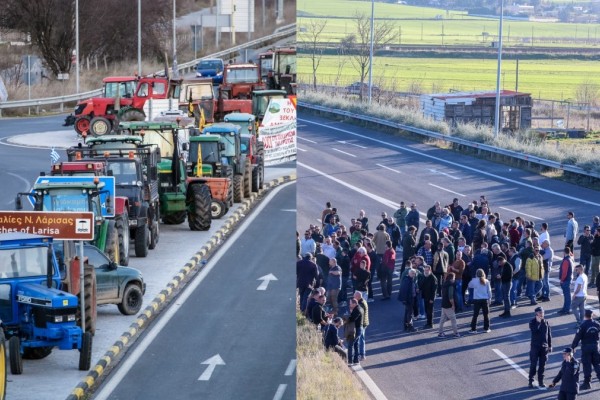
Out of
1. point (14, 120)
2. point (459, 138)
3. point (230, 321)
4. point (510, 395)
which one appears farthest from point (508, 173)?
point (14, 120)

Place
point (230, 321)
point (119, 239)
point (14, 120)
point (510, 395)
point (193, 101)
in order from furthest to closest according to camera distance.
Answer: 1. point (14, 120)
2. point (193, 101)
3. point (119, 239)
4. point (230, 321)
5. point (510, 395)

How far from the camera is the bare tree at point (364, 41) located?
628 cm

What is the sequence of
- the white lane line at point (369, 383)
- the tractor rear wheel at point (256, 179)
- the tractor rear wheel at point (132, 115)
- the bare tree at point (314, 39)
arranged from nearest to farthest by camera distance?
the white lane line at point (369, 383) → the bare tree at point (314, 39) → the tractor rear wheel at point (256, 179) → the tractor rear wheel at point (132, 115)

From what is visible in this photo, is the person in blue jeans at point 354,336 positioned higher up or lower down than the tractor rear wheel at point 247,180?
higher up

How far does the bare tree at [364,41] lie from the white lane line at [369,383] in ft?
5.21

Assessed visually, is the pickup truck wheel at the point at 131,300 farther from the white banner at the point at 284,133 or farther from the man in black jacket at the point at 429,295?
the man in black jacket at the point at 429,295

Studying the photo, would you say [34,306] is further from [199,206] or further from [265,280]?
[199,206]

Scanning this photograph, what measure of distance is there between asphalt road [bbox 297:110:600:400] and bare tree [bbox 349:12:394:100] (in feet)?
1.34

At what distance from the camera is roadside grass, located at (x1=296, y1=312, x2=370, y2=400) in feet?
19.2

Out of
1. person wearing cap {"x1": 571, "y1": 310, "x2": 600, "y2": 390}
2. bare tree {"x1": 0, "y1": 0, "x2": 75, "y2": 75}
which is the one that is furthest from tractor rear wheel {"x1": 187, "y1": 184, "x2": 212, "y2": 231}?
bare tree {"x1": 0, "y1": 0, "x2": 75, "y2": 75}

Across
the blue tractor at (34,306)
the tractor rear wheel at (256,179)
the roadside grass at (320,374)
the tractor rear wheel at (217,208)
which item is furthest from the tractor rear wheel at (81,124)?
the roadside grass at (320,374)

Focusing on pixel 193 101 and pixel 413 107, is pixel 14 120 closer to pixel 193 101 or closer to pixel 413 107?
pixel 193 101

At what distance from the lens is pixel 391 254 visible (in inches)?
251

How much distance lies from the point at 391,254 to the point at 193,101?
34841 millimetres
